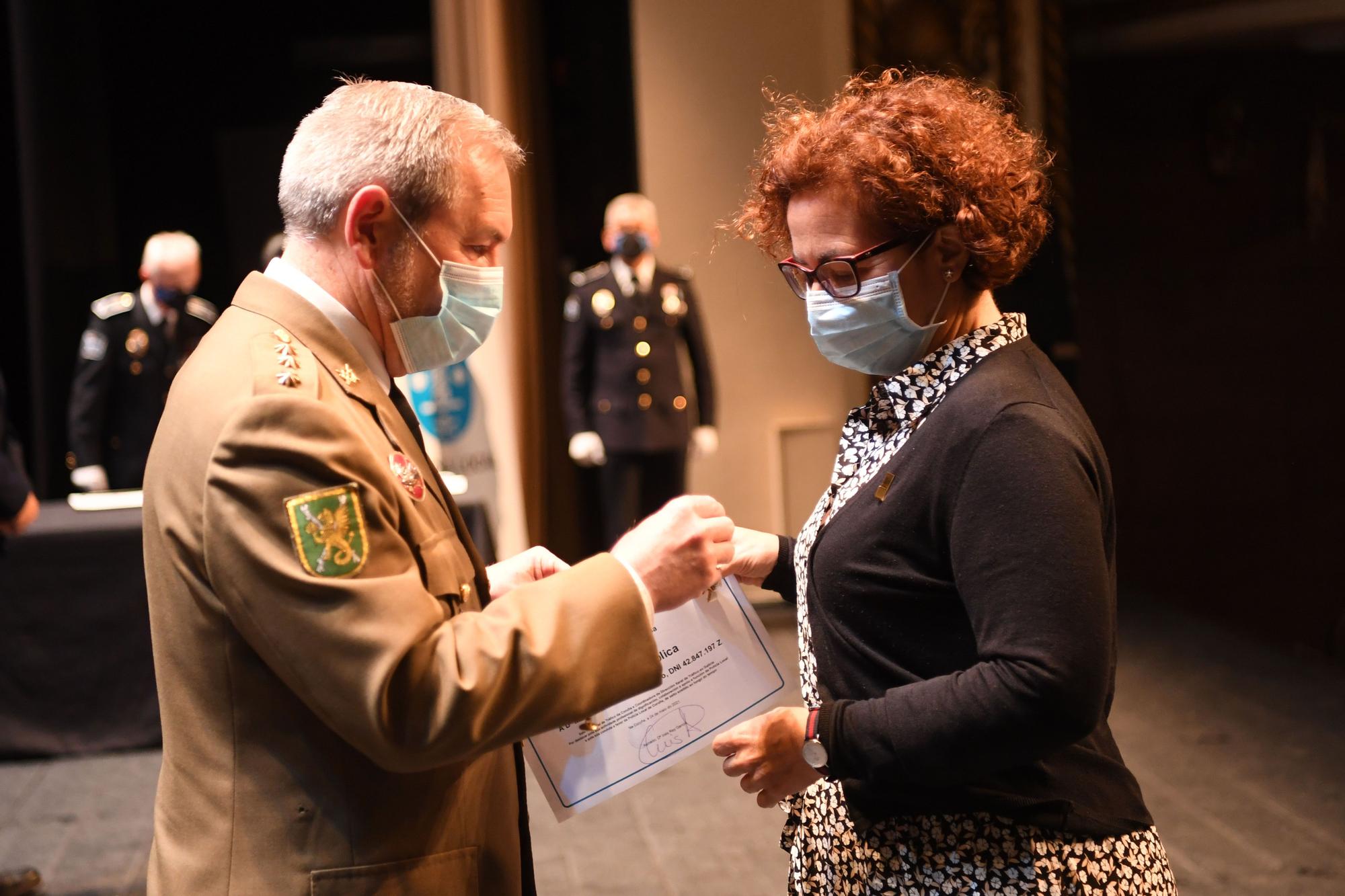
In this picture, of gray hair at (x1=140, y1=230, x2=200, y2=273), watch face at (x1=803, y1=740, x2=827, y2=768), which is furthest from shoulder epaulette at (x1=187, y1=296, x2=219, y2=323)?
watch face at (x1=803, y1=740, x2=827, y2=768)

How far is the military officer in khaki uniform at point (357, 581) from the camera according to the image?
104 cm

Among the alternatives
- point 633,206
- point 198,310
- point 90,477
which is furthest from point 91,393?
point 633,206

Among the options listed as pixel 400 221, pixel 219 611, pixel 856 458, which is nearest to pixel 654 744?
pixel 856 458

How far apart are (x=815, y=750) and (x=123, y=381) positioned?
4.31m

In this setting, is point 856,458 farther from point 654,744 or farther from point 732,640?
point 654,744

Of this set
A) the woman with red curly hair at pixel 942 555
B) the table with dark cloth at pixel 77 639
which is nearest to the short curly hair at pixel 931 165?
the woman with red curly hair at pixel 942 555

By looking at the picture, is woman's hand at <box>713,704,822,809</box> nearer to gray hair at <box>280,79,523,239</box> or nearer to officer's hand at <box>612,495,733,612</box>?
officer's hand at <box>612,495,733,612</box>

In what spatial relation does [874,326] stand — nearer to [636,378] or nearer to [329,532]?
[329,532]

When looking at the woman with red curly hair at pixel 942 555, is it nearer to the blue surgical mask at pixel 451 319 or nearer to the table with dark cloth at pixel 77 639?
the blue surgical mask at pixel 451 319

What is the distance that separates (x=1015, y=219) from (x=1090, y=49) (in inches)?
211

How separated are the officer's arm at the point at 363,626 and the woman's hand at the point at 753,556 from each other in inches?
19.0

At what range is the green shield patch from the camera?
40.6 inches

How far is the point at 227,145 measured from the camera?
6.34 metres
